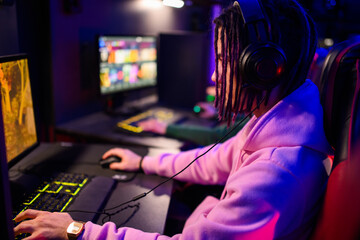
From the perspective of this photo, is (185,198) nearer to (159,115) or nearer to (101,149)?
(101,149)

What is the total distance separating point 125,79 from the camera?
6.27 feet

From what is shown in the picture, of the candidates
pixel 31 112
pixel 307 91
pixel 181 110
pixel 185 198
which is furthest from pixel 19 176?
pixel 181 110

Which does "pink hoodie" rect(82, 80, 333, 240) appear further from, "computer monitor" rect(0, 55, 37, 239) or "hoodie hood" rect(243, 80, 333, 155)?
"computer monitor" rect(0, 55, 37, 239)

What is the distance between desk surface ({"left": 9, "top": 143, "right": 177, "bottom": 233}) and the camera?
2.68 feet

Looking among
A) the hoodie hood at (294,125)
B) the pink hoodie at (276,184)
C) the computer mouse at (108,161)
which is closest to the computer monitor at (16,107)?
the computer mouse at (108,161)

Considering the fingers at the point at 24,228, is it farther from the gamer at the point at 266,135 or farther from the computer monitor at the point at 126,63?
the computer monitor at the point at 126,63

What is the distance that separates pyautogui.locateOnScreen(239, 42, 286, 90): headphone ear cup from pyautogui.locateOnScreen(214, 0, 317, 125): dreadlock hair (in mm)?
21

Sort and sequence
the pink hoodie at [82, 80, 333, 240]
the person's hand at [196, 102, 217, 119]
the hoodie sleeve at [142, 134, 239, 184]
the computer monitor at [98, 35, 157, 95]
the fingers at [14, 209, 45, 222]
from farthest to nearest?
the person's hand at [196, 102, 217, 119]
the computer monitor at [98, 35, 157, 95]
the hoodie sleeve at [142, 134, 239, 184]
the fingers at [14, 209, 45, 222]
the pink hoodie at [82, 80, 333, 240]

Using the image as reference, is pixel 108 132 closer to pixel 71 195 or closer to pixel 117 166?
pixel 117 166

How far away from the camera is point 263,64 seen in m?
0.67

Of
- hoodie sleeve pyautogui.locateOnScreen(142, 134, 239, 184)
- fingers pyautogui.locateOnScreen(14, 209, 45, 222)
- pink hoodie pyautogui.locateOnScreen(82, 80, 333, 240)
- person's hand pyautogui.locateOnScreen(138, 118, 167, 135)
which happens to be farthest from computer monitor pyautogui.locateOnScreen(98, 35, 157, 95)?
pink hoodie pyautogui.locateOnScreen(82, 80, 333, 240)

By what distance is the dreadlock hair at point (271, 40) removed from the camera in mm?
687

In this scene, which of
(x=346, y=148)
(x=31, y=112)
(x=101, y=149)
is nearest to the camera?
(x=346, y=148)

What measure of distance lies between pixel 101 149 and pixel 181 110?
37.6 inches
